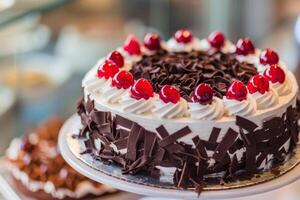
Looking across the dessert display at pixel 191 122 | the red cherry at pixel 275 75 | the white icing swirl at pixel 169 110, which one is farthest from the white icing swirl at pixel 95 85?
the red cherry at pixel 275 75

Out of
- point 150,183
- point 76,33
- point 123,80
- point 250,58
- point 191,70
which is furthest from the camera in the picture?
Result: point 76,33

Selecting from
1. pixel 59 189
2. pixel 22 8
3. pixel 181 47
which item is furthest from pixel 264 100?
pixel 22 8

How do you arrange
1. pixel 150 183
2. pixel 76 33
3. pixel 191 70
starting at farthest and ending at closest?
1. pixel 76 33
2. pixel 191 70
3. pixel 150 183

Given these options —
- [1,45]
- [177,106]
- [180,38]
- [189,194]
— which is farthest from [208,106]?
[1,45]

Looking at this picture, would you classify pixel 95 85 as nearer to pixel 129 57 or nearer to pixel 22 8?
pixel 129 57

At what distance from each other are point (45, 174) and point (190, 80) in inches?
21.5

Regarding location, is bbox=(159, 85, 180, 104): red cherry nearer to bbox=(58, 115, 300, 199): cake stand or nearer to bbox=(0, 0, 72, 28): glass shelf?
bbox=(58, 115, 300, 199): cake stand

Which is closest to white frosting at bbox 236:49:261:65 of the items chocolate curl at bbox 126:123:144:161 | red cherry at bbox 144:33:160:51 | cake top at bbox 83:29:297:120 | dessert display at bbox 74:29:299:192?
cake top at bbox 83:29:297:120

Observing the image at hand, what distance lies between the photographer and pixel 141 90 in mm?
1517

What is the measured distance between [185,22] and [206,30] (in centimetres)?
16

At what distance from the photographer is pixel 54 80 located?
107 inches

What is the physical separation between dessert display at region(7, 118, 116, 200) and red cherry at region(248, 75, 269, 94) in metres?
0.52

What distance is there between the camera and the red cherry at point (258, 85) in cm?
156

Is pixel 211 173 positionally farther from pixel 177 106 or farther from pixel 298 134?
pixel 298 134
